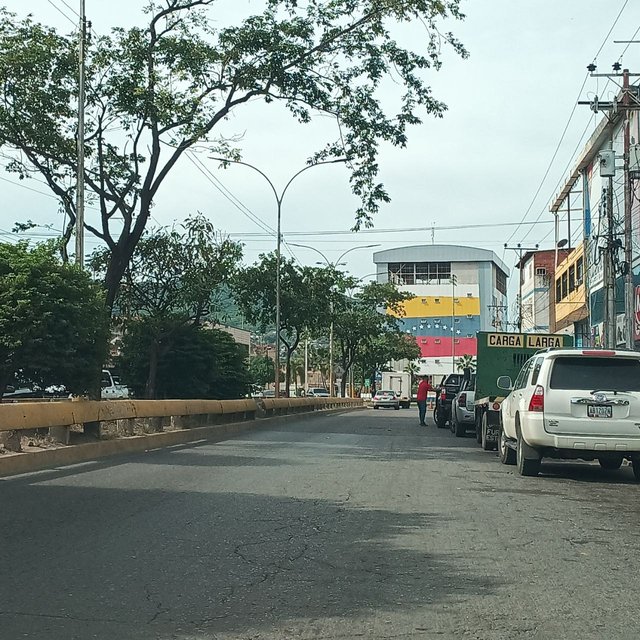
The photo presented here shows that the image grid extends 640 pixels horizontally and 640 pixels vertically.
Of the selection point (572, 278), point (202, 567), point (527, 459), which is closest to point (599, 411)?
point (527, 459)

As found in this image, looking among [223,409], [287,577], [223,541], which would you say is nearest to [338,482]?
[223,541]

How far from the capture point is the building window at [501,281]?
14000 cm

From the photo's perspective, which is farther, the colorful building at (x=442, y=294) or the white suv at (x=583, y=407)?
the colorful building at (x=442, y=294)

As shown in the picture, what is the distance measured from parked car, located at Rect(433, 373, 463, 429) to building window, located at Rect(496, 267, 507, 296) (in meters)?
106

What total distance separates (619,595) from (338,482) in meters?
6.73


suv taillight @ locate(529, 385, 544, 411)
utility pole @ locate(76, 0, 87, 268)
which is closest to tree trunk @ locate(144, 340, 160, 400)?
utility pole @ locate(76, 0, 87, 268)

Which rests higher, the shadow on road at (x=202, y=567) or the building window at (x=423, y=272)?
the building window at (x=423, y=272)

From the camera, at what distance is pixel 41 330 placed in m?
18.0

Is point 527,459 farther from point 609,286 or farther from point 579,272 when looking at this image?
point 579,272

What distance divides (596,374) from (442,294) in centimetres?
11242

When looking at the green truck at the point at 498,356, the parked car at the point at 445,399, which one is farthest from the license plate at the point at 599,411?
the parked car at the point at 445,399

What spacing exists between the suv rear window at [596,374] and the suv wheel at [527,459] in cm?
102

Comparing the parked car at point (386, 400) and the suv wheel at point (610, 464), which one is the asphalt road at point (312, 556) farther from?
the parked car at point (386, 400)

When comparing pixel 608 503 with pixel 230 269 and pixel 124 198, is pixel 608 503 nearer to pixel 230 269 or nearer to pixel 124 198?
pixel 124 198
